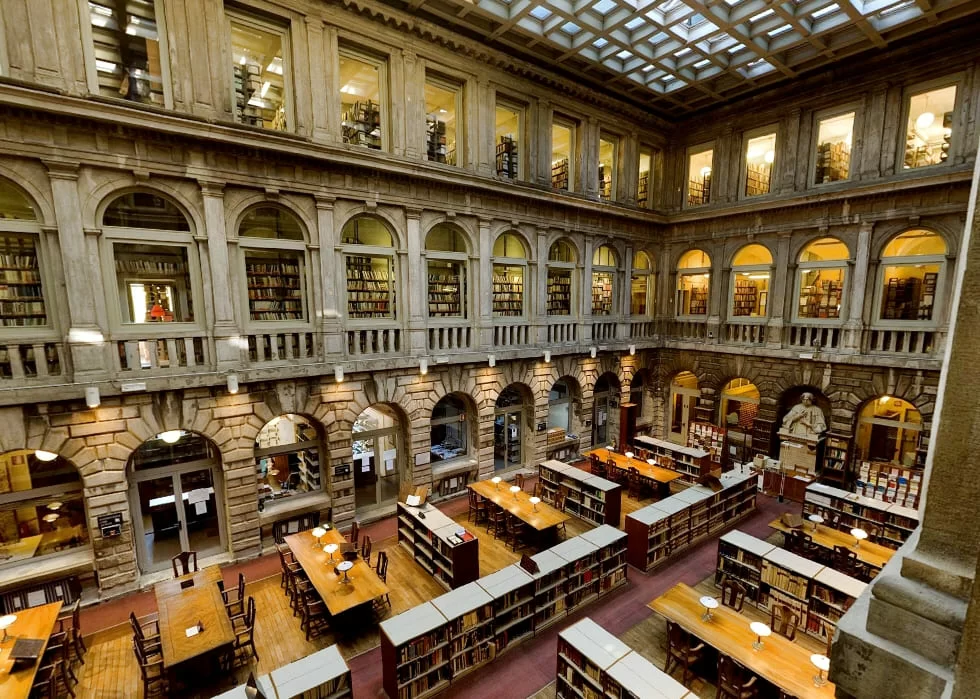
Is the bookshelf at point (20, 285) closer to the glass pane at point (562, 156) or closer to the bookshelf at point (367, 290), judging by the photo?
the bookshelf at point (367, 290)

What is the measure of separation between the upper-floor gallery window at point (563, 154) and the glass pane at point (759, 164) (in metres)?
5.44

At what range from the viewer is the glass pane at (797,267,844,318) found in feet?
40.8

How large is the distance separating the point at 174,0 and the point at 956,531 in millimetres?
11381

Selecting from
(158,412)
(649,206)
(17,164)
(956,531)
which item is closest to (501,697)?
(956,531)

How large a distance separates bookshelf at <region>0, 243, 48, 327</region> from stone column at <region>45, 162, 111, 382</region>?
10.6 inches

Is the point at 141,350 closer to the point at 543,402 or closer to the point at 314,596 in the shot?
the point at 314,596

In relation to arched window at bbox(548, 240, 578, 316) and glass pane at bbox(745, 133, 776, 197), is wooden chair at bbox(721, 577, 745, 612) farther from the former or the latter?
glass pane at bbox(745, 133, 776, 197)

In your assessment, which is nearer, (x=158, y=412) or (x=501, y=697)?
(x=501, y=697)

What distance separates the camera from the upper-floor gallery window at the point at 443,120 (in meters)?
11.2

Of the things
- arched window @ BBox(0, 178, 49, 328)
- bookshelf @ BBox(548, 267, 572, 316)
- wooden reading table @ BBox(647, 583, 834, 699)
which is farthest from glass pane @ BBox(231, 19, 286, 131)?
wooden reading table @ BBox(647, 583, 834, 699)

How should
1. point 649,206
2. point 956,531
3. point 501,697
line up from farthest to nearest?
point 649,206 < point 501,697 < point 956,531

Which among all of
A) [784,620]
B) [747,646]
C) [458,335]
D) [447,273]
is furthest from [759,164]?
[747,646]

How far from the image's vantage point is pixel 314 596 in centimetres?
748

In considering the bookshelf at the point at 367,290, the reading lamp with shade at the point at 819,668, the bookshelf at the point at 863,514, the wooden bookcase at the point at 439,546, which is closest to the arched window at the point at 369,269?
the bookshelf at the point at 367,290
